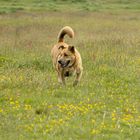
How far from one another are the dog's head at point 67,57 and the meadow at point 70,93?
560mm

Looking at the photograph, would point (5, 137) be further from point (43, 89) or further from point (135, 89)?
point (135, 89)

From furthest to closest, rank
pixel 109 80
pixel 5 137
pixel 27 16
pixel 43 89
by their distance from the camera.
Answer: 1. pixel 27 16
2. pixel 109 80
3. pixel 43 89
4. pixel 5 137

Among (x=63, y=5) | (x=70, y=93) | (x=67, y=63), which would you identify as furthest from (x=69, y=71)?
(x=63, y=5)

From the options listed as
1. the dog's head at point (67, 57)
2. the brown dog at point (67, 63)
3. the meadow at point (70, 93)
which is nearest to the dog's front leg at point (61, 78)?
the brown dog at point (67, 63)

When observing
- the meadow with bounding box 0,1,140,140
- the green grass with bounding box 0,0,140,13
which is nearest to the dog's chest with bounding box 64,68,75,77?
the meadow with bounding box 0,1,140,140

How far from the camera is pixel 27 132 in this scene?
309 inches

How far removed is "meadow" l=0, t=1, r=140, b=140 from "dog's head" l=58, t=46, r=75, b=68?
0.56 metres

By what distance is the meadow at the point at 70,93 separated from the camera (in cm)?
805

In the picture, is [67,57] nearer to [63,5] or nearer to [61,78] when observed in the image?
[61,78]

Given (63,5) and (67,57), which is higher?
(67,57)

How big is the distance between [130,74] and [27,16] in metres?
19.2

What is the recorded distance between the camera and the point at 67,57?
1170 centimetres

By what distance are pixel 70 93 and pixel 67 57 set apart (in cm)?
118

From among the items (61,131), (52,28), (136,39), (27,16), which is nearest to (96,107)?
(61,131)
